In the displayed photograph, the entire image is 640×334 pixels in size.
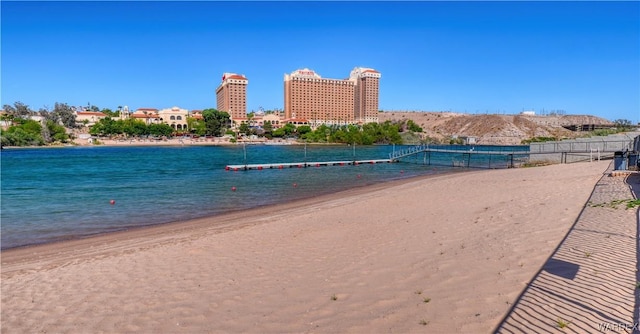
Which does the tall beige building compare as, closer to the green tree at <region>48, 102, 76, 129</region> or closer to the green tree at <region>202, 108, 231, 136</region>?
the green tree at <region>202, 108, 231, 136</region>

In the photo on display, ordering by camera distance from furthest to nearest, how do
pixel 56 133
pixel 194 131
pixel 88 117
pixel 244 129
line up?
pixel 88 117 → pixel 194 131 → pixel 244 129 → pixel 56 133

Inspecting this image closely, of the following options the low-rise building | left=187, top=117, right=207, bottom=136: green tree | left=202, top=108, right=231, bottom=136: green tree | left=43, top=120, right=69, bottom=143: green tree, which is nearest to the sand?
left=43, top=120, right=69, bottom=143: green tree

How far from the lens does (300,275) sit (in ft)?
25.1

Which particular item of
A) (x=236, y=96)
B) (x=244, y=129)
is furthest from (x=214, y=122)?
(x=236, y=96)

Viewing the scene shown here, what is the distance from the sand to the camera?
5.58 meters

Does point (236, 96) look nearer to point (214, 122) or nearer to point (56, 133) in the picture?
A: point (214, 122)

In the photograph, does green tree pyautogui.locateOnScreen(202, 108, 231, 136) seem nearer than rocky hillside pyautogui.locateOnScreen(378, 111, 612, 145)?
Yes

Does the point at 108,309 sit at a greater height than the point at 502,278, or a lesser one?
lesser

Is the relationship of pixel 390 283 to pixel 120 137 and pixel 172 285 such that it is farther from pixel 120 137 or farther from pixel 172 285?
pixel 120 137

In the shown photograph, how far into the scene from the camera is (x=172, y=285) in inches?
296

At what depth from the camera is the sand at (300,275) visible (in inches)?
220

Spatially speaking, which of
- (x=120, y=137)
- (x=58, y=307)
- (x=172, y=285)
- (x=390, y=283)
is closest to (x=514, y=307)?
(x=390, y=283)

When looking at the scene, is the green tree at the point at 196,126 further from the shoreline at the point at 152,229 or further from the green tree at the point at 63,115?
the shoreline at the point at 152,229

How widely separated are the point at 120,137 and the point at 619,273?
529 ft
